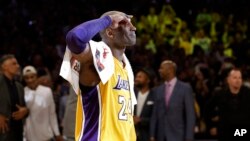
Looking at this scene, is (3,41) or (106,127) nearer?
(106,127)

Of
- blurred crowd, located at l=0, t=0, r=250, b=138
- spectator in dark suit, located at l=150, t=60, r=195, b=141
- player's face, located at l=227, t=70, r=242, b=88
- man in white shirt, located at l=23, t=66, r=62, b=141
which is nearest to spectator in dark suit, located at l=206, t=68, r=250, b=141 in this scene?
player's face, located at l=227, t=70, r=242, b=88

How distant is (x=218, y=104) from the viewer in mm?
8047

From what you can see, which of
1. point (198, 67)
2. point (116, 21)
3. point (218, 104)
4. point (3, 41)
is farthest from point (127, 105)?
point (3, 41)

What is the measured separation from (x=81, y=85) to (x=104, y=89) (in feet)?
0.51

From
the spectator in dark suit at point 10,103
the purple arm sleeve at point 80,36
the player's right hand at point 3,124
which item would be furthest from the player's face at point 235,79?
the purple arm sleeve at point 80,36

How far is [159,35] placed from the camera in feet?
46.7

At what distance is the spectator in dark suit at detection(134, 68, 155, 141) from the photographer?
840cm

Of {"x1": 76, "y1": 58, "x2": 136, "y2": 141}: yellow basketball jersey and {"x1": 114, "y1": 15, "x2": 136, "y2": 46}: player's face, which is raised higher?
{"x1": 114, "y1": 15, "x2": 136, "y2": 46}: player's face

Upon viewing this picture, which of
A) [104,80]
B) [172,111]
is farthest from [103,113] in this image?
[172,111]

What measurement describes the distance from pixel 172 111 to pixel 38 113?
5.48 feet

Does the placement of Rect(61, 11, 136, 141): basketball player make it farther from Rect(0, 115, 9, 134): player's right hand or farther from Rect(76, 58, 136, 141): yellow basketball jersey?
Rect(0, 115, 9, 134): player's right hand

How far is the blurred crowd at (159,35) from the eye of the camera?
1151 cm

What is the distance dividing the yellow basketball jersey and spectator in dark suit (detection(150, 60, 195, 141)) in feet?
13.3

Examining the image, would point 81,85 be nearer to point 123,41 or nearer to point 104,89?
point 104,89
